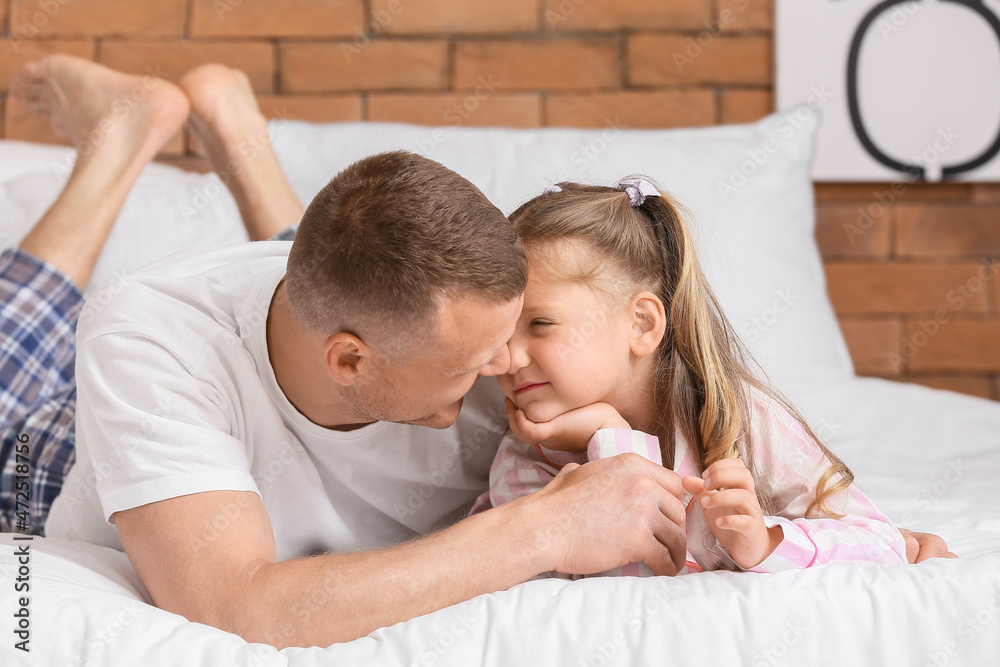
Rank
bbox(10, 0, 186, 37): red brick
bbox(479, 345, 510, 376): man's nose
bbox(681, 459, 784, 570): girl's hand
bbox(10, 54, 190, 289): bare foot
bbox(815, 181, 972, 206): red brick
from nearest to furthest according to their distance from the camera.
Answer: bbox(681, 459, 784, 570): girl's hand → bbox(479, 345, 510, 376): man's nose → bbox(10, 54, 190, 289): bare foot → bbox(10, 0, 186, 37): red brick → bbox(815, 181, 972, 206): red brick

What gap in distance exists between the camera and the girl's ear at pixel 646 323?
0.97m

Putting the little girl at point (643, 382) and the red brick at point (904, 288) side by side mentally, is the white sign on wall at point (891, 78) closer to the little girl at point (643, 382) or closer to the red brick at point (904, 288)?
the red brick at point (904, 288)

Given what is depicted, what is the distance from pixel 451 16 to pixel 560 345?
1.16 metres

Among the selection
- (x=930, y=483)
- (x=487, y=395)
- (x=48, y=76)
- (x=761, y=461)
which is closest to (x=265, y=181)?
(x=48, y=76)

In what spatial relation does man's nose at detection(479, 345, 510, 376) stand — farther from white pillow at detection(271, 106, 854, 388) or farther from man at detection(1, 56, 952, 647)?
white pillow at detection(271, 106, 854, 388)

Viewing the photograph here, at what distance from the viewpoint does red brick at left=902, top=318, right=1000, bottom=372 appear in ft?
6.36

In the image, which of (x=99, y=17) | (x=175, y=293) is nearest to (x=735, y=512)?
(x=175, y=293)

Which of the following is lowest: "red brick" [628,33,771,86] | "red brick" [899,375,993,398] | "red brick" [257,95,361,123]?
"red brick" [899,375,993,398]

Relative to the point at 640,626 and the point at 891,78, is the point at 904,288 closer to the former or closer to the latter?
the point at 891,78

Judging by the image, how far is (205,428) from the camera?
2.79ft

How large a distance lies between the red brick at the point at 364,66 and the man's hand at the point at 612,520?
1.24 metres

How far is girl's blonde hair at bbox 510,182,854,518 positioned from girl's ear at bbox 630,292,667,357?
0.06 ft

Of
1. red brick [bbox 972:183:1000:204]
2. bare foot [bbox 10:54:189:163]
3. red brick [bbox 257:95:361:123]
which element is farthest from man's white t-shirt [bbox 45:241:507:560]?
red brick [bbox 972:183:1000:204]

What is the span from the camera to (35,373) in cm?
132
